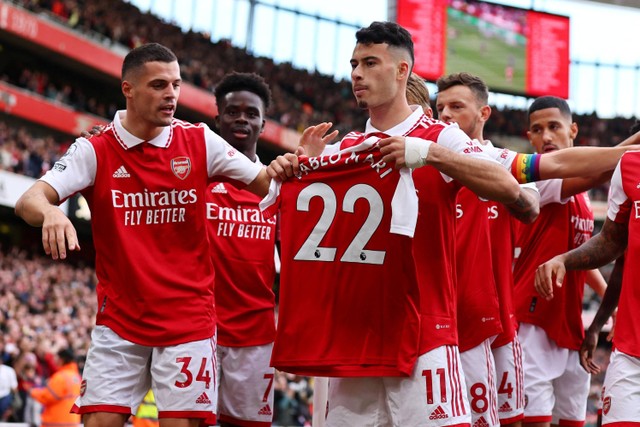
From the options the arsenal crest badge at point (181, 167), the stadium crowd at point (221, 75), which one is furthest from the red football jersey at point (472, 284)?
the stadium crowd at point (221, 75)

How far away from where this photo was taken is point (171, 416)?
4.61m

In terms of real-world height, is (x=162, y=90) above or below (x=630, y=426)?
above

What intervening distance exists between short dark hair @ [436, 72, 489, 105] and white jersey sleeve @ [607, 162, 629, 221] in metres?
1.35

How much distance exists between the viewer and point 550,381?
6016 mm

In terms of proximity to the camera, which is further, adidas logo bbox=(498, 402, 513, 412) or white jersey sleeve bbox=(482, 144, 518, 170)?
adidas logo bbox=(498, 402, 513, 412)

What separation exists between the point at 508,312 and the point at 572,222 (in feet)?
3.60

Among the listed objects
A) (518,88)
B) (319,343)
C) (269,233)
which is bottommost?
(319,343)

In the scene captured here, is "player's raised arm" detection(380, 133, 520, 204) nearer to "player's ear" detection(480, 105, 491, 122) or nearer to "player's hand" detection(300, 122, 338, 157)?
"player's hand" detection(300, 122, 338, 157)

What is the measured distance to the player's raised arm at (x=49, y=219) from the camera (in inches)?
159

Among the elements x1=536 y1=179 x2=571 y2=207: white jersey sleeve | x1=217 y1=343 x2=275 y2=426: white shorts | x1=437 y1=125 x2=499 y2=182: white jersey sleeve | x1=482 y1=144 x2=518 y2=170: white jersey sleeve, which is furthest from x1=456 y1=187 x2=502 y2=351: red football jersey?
x1=217 y1=343 x2=275 y2=426: white shorts

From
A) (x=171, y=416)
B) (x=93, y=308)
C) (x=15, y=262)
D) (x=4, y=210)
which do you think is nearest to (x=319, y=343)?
Result: (x=171, y=416)

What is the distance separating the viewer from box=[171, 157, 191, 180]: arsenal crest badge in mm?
4832

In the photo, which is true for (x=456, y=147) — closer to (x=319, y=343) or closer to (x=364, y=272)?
(x=364, y=272)

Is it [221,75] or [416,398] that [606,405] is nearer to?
[416,398]
